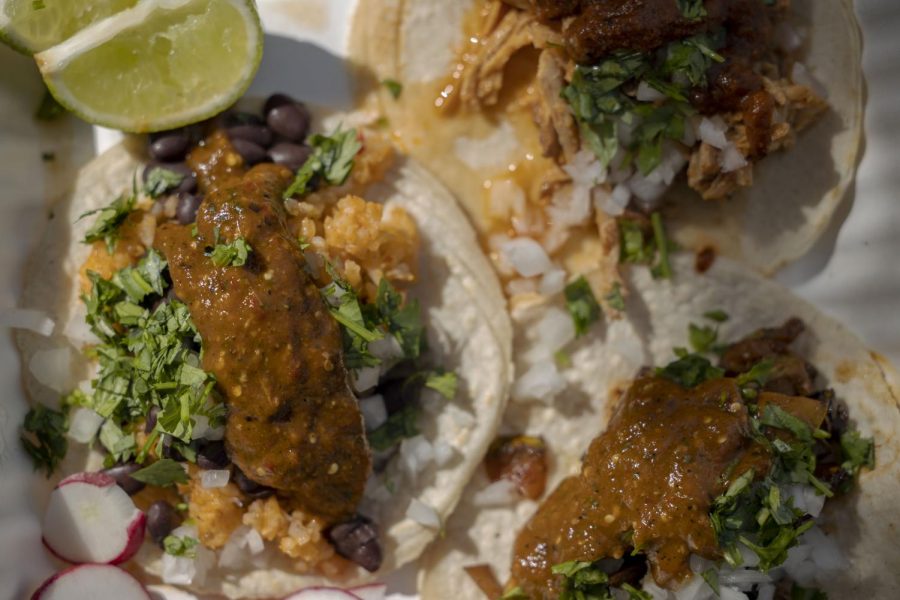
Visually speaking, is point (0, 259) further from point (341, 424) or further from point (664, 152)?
point (664, 152)

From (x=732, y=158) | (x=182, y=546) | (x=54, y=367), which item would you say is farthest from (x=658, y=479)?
(x=54, y=367)

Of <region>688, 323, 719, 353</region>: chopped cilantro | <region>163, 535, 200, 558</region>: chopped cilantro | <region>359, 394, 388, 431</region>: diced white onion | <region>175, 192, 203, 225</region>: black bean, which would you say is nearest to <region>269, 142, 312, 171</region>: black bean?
<region>175, 192, 203, 225</region>: black bean

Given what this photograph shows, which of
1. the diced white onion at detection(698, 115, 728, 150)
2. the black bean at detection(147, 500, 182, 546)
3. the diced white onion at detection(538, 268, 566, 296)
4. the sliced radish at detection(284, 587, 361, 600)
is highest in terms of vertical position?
the diced white onion at detection(698, 115, 728, 150)

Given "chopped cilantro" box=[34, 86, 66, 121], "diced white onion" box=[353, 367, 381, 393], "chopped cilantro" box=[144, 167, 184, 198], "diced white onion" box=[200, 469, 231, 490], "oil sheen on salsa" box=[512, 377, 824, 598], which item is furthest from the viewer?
"chopped cilantro" box=[34, 86, 66, 121]

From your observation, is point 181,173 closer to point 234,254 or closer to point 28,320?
point 234,254

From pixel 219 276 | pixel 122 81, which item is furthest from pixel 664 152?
pixel 122 81

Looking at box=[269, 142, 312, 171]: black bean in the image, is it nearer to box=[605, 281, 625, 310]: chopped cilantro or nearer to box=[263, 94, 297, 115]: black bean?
box=[263, 94, 297, 115]: black bean
